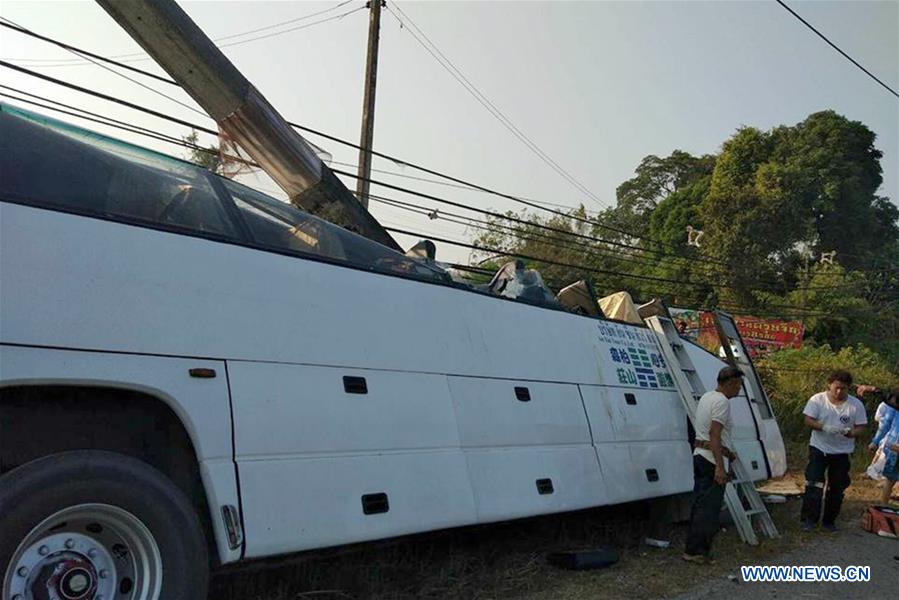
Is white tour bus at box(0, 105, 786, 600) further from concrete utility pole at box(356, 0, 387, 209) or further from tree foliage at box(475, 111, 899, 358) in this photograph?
tree foliage at box(475, 111, 899, 358)

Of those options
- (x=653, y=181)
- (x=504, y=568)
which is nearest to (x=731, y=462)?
(x=504, y=568)

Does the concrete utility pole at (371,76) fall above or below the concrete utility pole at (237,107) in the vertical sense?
above

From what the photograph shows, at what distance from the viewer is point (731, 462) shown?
628cm

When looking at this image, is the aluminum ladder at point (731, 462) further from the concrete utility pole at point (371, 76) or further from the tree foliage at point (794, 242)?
the tree foliage at point (794, 242)

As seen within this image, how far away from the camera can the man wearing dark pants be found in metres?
5.79

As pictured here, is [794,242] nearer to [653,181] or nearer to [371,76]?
[653,181]

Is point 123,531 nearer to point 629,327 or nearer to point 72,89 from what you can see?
point 629,327

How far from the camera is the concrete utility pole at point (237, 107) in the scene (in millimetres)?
6992

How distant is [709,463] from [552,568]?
1.72 m

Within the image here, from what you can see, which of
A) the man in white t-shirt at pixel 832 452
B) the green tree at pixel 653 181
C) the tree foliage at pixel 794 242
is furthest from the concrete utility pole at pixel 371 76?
the green tree at pixel 653 181

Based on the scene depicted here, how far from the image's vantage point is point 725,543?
647cm

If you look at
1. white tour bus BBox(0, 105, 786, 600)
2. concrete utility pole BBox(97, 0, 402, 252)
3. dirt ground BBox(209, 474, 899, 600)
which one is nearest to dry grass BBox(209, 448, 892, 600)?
dirt ground BBox(209, 474, 899, 600)

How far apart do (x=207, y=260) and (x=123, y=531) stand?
4.31ft

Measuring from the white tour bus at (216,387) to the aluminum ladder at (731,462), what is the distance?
6.58 ft
